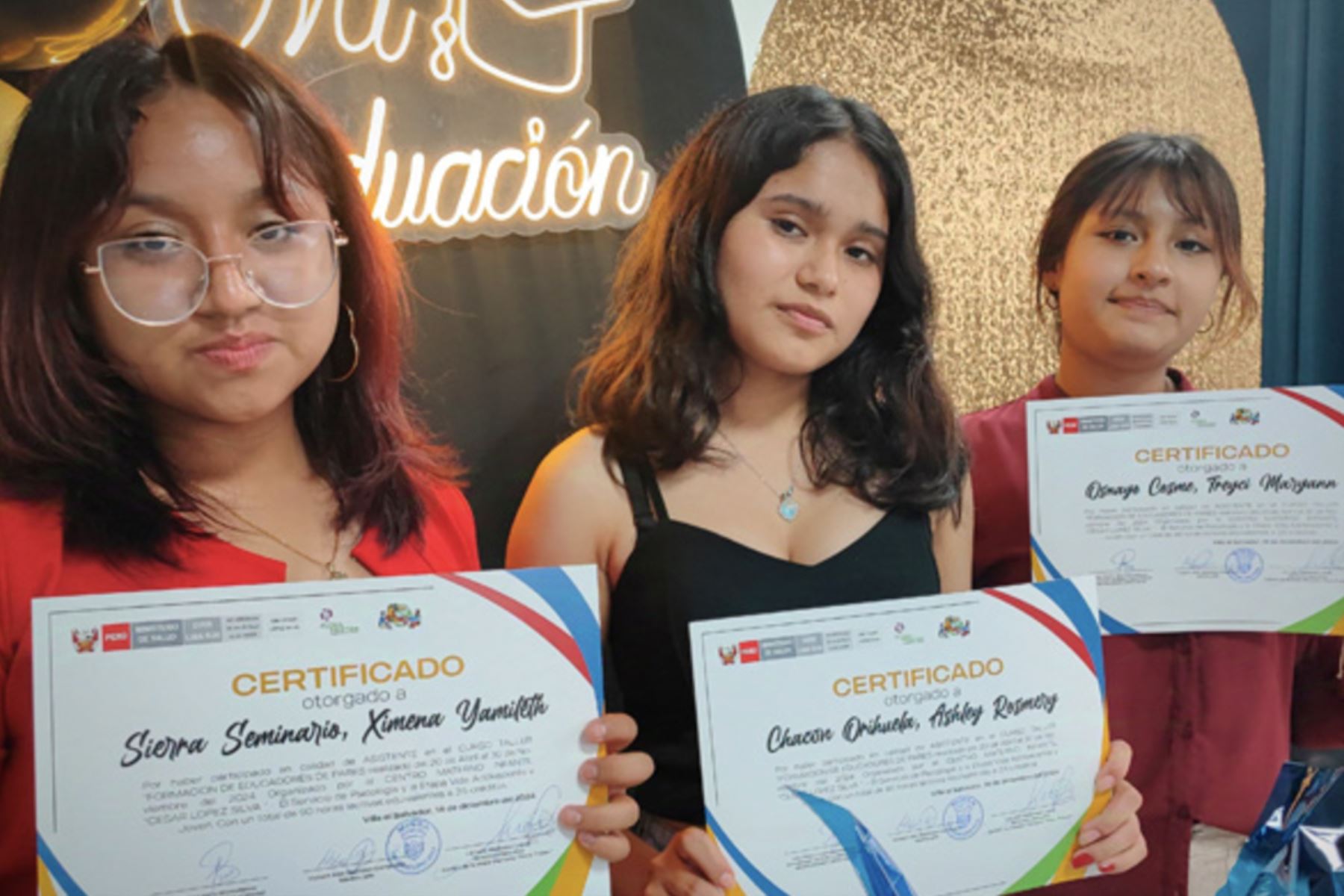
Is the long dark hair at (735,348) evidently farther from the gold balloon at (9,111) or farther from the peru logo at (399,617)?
the gold balloon at (9,111)

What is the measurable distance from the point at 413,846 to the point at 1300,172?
310cm

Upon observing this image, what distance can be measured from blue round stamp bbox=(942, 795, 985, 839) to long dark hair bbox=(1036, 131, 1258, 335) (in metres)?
1.23

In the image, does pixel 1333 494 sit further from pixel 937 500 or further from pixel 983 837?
pixel 983 837

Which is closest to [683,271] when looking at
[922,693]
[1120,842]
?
[922,693]

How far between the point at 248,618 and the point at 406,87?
1120 millimetres

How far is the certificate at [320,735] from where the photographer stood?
1.21 m

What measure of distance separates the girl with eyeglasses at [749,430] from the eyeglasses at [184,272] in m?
0.50

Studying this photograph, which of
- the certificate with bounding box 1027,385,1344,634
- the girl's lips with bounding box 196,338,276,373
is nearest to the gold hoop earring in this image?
the girl's lips with bounding box 196,338,276,373

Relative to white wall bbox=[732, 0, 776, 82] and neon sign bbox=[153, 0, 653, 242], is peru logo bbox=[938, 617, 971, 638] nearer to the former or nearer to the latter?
neon sign bbox=[153, 0, 653, 242]

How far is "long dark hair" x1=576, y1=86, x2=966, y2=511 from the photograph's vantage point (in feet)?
5.85

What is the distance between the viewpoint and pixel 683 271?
180 cm
